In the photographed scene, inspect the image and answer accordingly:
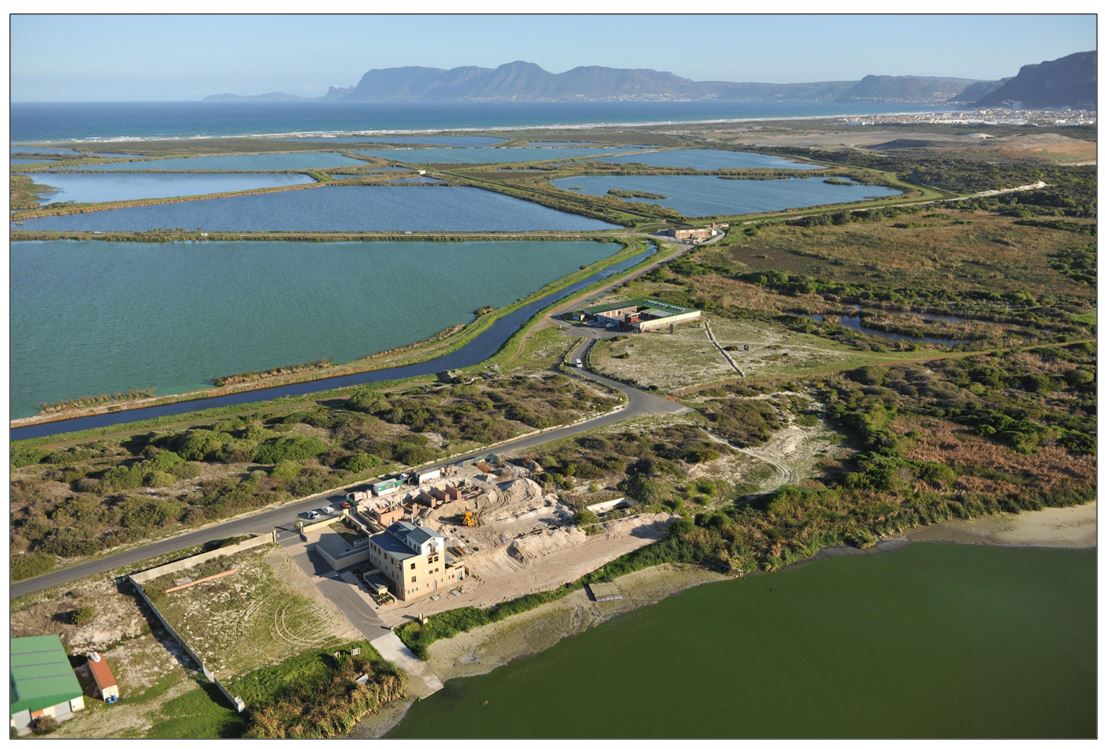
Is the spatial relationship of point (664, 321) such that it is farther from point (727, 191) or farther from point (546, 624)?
point (727, 191)

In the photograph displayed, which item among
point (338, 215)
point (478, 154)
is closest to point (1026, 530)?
point (338, 215)

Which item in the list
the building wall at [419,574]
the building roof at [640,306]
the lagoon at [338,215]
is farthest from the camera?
the lagoon at [338,215]

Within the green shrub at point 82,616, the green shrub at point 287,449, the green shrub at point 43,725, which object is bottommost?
the green shrub at point 43,725

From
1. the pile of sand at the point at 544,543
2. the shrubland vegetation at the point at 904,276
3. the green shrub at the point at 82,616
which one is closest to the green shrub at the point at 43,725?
the green shrub at the point at 82,616

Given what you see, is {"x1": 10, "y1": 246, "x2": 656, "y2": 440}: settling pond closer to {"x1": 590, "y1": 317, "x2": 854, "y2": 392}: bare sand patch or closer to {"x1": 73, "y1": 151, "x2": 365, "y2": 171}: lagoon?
{"x1": 590, "y1": 317, "x2": 854, "y2": 392}: bare sand patch

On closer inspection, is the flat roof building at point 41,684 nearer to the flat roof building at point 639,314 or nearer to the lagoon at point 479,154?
the flat roof building at point 639,314

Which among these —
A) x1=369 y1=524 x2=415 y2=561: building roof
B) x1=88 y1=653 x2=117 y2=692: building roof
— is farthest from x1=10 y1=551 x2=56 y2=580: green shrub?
x1=369 y1=524 x2=415 y2=561: building roof
